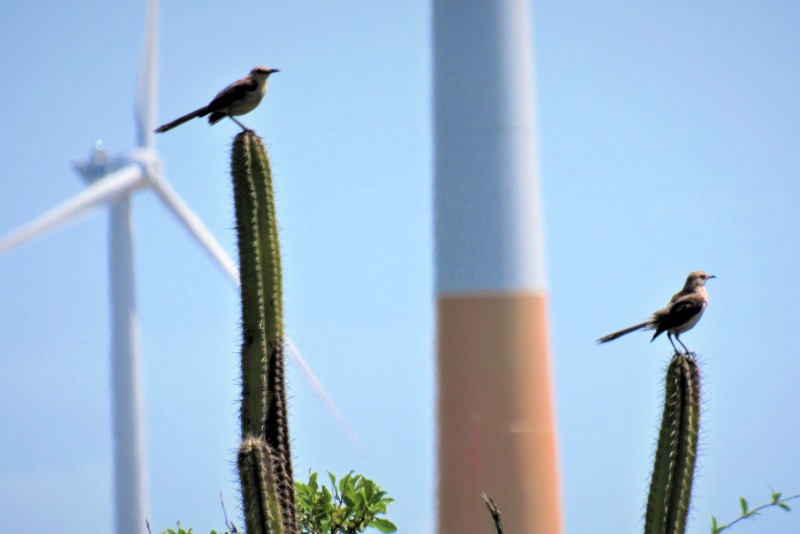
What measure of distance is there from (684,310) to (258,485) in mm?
3424

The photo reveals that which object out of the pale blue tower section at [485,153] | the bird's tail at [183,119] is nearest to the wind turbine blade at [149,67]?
the pale blue tower section at [485,153]

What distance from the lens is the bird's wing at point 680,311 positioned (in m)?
8.41

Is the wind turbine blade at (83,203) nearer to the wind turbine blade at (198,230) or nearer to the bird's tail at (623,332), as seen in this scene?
the wind turbine blade at (198,230)

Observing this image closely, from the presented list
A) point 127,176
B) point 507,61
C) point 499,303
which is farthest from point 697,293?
point 127,176

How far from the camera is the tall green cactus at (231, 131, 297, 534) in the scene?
283 inches

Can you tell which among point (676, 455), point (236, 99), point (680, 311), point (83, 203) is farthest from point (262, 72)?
point (83, 203)

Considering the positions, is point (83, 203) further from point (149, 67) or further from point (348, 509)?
point (348, 509)

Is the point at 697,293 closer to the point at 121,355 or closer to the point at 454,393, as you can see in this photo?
the point at 454,393

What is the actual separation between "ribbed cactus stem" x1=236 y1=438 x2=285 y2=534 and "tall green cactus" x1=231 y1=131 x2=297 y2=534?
16 cm

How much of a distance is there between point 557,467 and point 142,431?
10.8m

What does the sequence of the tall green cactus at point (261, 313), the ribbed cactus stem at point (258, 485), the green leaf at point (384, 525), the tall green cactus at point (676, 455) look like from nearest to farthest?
the ribbed cactus stem at point (258, 485) → the tall green cactus at point (261, 313) → the tall green cactus at point (676, 455) → the green leaf at point (384, 525)

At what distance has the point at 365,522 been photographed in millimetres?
8836

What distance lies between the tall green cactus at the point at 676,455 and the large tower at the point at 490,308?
12099 millimetres

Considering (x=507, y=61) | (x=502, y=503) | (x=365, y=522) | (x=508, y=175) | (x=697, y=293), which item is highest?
(x=507, y=61)
